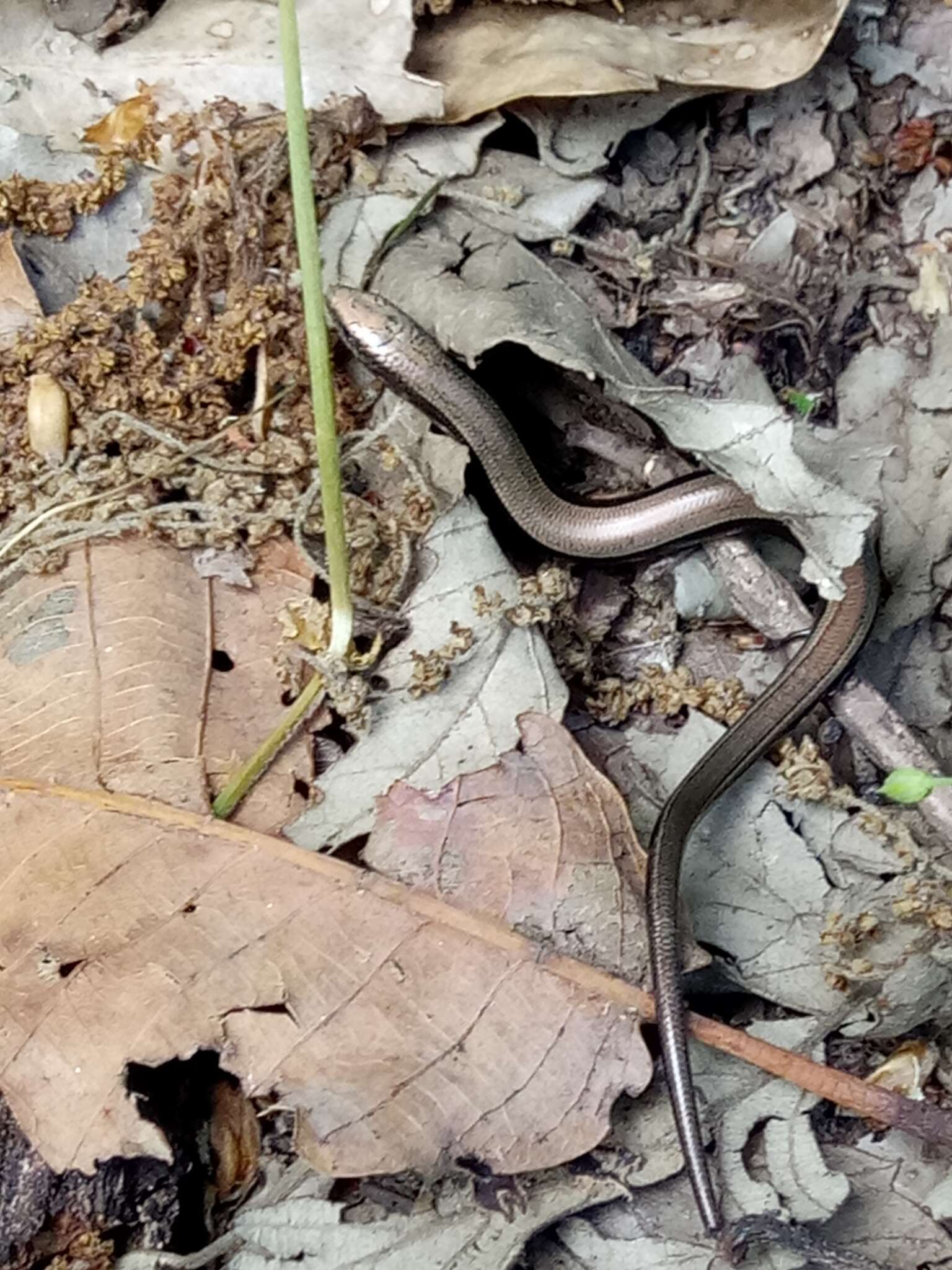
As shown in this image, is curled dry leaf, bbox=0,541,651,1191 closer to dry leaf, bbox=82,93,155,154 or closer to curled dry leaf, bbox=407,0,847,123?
dry leaf, bbox=82,93,155,154

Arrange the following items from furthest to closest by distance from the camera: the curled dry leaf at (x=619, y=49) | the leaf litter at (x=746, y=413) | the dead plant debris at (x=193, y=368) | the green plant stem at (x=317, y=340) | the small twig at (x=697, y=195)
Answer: the small twig at (x=697, y=195), the curled dry leaf at (x=619, y=49), the dead plant debris at (x=193, y=368), the leaf litter at (x=746, y=413), the green plant stem at (x=317, y=340)

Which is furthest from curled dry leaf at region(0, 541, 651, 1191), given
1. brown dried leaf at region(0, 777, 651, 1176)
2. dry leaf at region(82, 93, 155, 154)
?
dry leaf at region(82, 93, 155, 154)

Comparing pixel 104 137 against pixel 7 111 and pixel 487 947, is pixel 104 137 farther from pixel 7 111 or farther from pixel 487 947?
pixel 487 947

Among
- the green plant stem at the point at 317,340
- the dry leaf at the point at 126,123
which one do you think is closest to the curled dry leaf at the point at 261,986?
the green plant stem at the point at 317,340

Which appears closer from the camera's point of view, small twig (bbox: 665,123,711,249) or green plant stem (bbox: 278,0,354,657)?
green plant stem (bbox: 278,0,354,657)

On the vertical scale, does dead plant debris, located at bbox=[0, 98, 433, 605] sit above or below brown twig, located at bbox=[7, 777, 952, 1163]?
above

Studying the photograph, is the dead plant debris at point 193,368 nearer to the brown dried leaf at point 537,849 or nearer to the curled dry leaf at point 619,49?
the curled dry leaf at point 619,49
